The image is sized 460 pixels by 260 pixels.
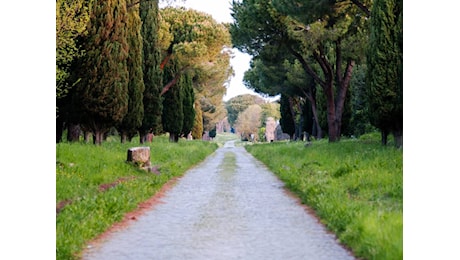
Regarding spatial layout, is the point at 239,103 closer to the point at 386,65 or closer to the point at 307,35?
the point at 307,35

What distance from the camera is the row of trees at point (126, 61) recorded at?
1877cm

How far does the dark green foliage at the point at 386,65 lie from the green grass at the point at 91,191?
692 centimetres

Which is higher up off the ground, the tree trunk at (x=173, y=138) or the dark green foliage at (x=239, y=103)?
the dark green foliage at (x=239, y=103)

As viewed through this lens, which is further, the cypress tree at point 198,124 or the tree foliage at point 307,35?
the cypress tree at point 198,124

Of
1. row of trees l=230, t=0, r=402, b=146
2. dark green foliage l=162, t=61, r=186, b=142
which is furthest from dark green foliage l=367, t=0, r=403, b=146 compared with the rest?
dark green foliage l=162, t=61, r=186, b=142

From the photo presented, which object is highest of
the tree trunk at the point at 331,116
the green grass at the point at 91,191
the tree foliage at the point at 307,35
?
the tree foliage at the point at 307,35

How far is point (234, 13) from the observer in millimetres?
31188

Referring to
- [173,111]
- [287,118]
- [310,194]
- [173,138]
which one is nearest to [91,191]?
[310,194]

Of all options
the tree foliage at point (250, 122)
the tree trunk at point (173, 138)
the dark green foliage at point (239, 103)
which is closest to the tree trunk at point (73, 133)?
the tree trunk at point (173, 138)

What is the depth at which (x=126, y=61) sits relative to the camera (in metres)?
24.4

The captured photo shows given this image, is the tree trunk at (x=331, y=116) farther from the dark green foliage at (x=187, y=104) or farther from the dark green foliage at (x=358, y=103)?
the dark green foliage at (x=187, y=104)

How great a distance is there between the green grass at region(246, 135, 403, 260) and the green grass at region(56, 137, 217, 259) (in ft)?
11.3

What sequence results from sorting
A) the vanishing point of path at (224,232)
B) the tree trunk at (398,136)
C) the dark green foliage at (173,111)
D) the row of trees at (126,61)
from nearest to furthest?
the vanishing point of path at (224,232) < the row of trees at (126,61) < the tree trunk at (398,136) < the dark green foliage at (173,111)
